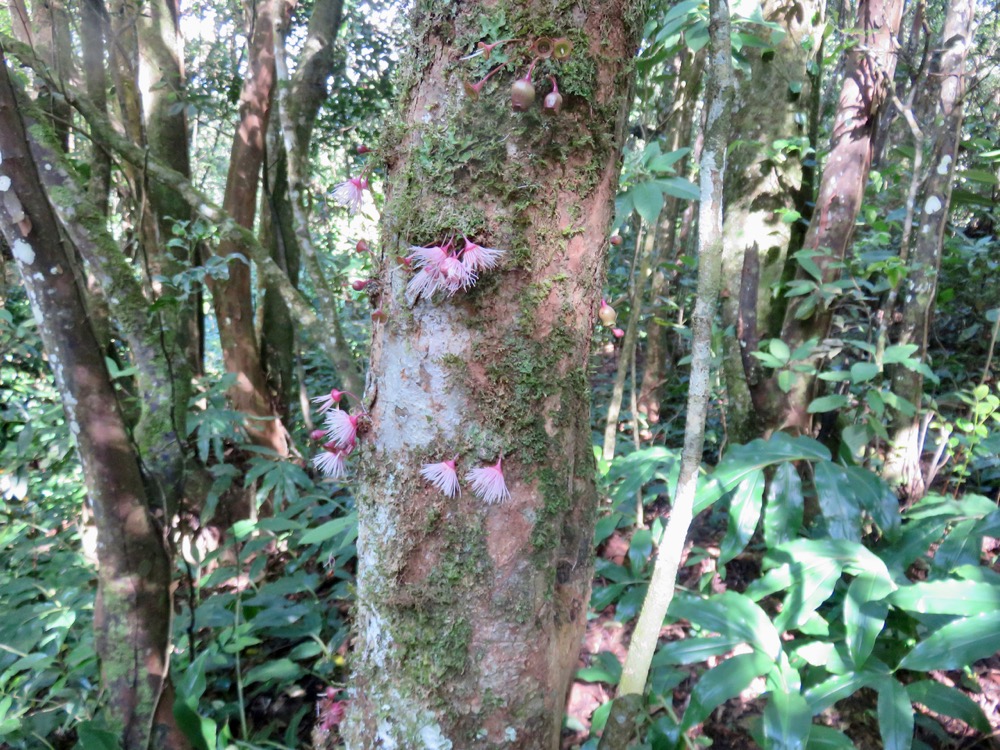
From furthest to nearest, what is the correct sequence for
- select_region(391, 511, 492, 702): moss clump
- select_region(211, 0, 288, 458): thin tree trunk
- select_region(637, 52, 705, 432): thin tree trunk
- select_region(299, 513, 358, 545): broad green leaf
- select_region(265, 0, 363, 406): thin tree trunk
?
select_region(211, 0, 288, 458): thin tree trunk → select_region(637, 52, 705, 432): thin tree trunk → select_region(265, 0, 363, 406): thin tree trunk → select_region(299, 513, 358, 545): broad green leaf → select_region(391, 511, 492, 702): moss clump

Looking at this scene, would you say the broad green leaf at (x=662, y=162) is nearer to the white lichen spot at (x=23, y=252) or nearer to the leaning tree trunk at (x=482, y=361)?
the leaning tree trunk at (x=482, y=361)

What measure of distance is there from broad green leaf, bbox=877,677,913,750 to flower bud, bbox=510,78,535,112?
4.49 feet

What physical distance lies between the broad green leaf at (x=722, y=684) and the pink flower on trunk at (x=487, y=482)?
0.69 meters

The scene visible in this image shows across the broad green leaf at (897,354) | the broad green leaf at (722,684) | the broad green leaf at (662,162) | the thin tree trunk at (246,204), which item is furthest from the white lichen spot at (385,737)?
the thin tree trunk at (246,204)

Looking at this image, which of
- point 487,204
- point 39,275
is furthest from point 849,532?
point 39,275

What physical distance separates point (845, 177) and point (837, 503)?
1.61m

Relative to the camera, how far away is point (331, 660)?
79.1 inches

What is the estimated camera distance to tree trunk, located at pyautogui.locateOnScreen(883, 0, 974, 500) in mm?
2295

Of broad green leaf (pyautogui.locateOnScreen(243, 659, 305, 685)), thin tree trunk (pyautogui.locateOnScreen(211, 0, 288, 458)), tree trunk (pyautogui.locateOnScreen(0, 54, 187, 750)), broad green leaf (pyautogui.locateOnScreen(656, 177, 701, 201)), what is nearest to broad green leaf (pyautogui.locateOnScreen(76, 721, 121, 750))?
tree trunk (pyautogui.locateOnScreen(0, 54, 187, 750))

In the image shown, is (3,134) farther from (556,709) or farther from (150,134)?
(150,134)

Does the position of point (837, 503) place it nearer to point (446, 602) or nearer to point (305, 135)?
point (446, 602)

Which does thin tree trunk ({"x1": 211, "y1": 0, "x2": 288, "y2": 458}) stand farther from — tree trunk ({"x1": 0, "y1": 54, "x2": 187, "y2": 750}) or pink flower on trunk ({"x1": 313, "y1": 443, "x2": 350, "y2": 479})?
pink flower on trunk ({"x1": 313, "y1": 443, "x2": 350, "y2": 479})

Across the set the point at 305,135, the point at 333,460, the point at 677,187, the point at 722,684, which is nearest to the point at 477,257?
the point at 333,460

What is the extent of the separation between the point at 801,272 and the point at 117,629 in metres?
2.89
